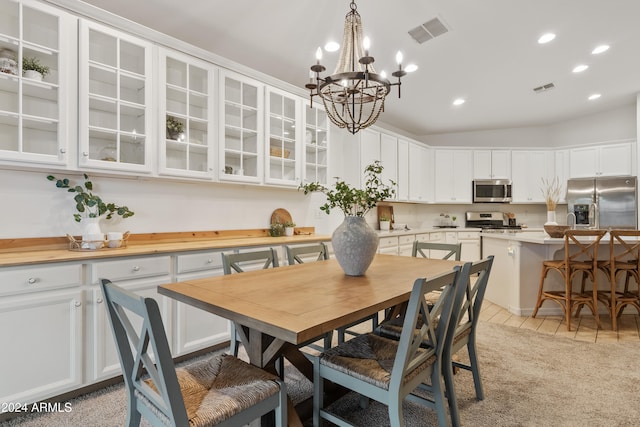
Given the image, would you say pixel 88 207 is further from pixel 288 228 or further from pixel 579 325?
pixel 579 325

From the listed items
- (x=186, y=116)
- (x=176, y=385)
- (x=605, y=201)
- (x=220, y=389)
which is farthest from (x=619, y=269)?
(x=186, y=116)

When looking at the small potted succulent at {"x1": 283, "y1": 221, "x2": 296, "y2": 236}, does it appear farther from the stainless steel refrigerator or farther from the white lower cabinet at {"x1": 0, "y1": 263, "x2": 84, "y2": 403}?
the stainless steel refrigerator

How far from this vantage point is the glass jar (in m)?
2.10

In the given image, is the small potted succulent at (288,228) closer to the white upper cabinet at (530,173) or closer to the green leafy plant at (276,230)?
the green leafy plant at (276,230)

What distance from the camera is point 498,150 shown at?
21.0 ft

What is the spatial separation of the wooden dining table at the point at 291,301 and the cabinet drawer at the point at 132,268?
798 mm

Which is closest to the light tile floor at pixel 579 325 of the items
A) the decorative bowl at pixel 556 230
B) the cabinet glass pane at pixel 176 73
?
the decorative bowl at pixel 556 230

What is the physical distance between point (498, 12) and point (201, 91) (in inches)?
110

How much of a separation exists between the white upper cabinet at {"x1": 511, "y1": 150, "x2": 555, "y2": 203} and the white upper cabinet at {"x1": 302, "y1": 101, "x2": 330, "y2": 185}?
13.9 ft

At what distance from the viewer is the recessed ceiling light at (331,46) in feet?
10.9

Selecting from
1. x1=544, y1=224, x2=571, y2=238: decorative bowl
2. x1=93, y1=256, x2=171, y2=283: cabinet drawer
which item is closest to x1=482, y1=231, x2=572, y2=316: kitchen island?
x1=544, y1=224, x2=571, y2=238: decorative bowl

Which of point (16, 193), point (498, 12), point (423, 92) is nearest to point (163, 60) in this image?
point (16, 193)

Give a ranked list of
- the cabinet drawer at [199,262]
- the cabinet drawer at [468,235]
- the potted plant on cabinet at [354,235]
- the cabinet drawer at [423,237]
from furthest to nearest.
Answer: the cabinet drawer at [468,235] < the cabinet drawer at [423,237] < the cabinet drawer at [199,262] < the potted plant on cabinet at [354,235]

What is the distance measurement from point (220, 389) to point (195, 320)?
149cm
